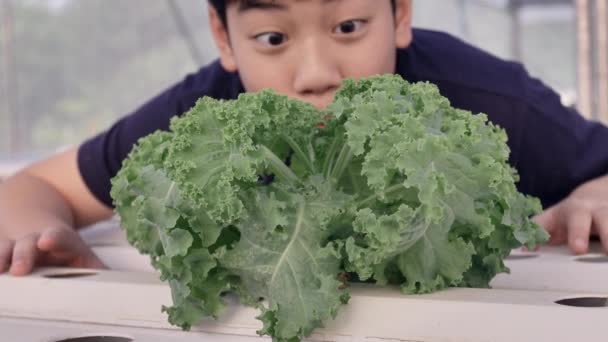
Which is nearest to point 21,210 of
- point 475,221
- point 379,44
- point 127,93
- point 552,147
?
point 379,44

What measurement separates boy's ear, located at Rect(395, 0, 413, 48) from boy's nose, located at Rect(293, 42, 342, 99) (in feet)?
1.71

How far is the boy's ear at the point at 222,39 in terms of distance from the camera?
233cm

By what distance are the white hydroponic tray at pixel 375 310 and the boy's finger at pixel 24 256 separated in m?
0.03

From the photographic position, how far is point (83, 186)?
102 inches

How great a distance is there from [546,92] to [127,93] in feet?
28.9

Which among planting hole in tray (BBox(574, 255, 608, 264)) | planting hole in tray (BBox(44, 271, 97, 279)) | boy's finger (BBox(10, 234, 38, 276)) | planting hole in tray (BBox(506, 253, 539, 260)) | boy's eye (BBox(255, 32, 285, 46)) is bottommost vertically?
planting hole in tray (BBox(574, 255, 608, 264))

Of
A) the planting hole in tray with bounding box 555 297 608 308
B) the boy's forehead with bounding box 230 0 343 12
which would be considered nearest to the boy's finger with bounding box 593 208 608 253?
the planting hole in tray with bounding box 555 297 608 308

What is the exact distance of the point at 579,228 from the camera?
73.9 inches

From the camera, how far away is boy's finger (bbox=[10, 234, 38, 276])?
1712 millimetres

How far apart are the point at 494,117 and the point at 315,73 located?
0.81m

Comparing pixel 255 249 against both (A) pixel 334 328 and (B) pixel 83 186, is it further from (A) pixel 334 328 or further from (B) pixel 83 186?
(B) pixel 83 186

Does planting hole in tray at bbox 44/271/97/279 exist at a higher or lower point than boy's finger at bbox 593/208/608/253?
lower

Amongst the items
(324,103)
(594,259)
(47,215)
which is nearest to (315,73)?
(324,103)

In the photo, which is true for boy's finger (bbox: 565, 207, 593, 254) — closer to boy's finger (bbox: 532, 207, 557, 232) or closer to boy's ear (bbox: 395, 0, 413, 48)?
boy's finger (bbox: 532, 207, 557, 232)
